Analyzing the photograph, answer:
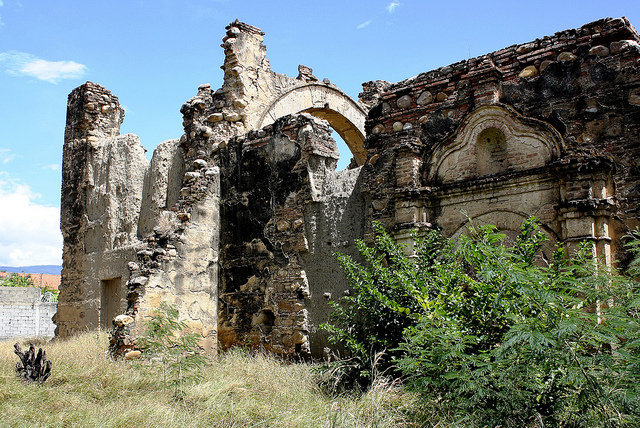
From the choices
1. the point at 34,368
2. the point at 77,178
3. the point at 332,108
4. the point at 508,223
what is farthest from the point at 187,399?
the point at 332,108

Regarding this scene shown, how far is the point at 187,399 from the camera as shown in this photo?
5750 millimetres

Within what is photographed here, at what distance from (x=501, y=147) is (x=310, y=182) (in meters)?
2.62

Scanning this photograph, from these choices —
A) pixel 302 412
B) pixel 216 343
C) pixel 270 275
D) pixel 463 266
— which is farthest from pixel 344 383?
pixel 216 343

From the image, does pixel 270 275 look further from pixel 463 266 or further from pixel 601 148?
pixel 601 148

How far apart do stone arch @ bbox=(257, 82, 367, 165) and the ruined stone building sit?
0.76 feet

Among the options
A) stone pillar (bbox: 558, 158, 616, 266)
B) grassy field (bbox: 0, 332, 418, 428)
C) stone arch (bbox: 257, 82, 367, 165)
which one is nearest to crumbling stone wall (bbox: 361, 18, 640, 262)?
stone pillar (bbox: 558, 158, 616, 266)

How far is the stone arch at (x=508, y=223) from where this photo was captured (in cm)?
623

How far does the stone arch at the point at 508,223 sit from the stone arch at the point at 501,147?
0.50 metres

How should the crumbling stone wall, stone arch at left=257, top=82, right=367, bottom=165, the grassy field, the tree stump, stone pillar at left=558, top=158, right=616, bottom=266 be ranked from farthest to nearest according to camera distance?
1. stone arch at left=257, top=82, right=367, bottom=165
2. the tree stump
3. the crumbling stone wall
4. stone pillar at left=558, top=158, right=616, bottom=266
5. the grassy field

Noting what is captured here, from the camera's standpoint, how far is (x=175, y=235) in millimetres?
8984

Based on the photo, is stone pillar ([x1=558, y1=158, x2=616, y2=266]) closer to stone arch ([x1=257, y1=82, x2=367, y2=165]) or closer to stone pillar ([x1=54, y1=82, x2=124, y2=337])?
stone arch ([x1=257, y1=82, x2=367, y2=165])

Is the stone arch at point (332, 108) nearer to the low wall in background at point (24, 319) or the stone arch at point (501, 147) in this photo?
the stone arch at point (501, 147)

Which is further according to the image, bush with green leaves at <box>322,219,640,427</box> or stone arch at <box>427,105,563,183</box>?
stone arch at <box>427,105,563,183</box>

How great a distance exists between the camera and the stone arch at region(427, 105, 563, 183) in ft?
21.3
